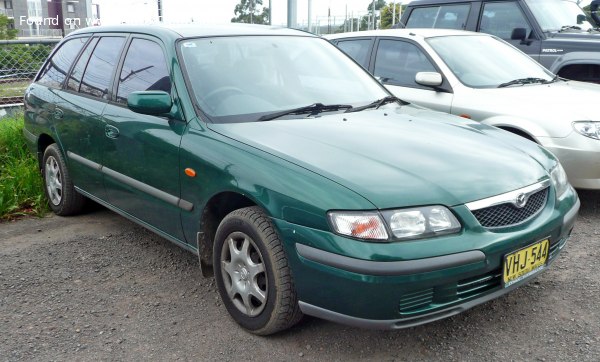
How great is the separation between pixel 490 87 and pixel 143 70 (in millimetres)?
3081

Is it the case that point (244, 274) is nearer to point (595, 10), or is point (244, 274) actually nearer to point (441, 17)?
point (441, 17)

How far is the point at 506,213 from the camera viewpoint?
8.87 ft

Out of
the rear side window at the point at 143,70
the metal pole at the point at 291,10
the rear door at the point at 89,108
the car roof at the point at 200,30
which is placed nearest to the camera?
the rear side window at the point at 143,70

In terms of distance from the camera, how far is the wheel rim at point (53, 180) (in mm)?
4855

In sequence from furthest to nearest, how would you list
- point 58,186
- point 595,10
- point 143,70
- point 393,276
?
point 595,10, point 58,186, point 143,70, point 393,276

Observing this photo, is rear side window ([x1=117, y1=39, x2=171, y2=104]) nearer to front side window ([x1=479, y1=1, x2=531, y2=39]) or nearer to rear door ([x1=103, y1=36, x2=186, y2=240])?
rear door ([x1=103, y1=36, x2=186, y2=240])

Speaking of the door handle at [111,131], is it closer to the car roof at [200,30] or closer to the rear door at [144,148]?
the rear door at [144,148]

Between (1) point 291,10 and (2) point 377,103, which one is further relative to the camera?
(1) point 291,10

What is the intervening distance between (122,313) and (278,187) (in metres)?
1.27

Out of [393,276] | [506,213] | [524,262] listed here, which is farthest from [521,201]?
[393,276]

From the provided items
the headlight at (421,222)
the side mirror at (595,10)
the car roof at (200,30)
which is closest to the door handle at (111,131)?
the car roof at (200,30)

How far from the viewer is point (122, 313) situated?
3.26 meters

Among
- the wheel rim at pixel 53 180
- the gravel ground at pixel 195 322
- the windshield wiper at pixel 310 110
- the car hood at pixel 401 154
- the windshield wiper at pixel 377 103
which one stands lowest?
the gravel ground at pixel 195 322

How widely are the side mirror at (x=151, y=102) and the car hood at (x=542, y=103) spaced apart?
288 centimetres
